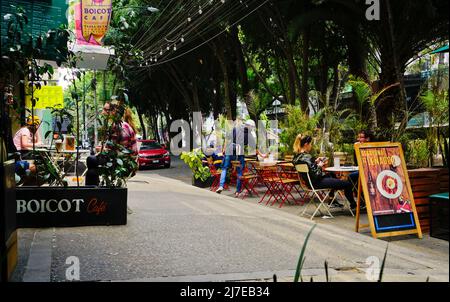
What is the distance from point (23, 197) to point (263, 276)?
11.9 ft

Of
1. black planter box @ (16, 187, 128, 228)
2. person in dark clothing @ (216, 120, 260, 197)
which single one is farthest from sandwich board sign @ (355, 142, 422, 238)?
person in dark clothing @ (216, 120, 260, 197)

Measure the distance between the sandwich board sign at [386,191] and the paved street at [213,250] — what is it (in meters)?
0.21

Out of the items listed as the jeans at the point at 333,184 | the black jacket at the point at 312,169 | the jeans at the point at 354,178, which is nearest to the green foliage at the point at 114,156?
the black jacket at the point at 312,169

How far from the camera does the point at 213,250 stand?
5445 mm

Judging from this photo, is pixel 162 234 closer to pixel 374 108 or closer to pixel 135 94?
pixel 374 108

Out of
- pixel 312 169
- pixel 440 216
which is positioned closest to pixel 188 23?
pixel 312 169

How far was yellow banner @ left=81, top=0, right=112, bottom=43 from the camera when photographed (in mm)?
11062

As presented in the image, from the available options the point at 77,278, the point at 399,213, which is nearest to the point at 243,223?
the point at 399,213

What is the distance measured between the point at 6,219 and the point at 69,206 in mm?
2883

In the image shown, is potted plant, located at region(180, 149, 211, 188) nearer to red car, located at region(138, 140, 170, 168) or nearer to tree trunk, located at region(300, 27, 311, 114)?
tree trunk, located at region(300, 27, 311, 114)

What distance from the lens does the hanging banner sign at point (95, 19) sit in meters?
11.1

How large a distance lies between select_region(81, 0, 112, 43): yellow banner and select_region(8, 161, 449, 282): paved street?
5.13 metres

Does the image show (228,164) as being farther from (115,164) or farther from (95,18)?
(115,164)
